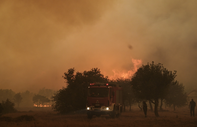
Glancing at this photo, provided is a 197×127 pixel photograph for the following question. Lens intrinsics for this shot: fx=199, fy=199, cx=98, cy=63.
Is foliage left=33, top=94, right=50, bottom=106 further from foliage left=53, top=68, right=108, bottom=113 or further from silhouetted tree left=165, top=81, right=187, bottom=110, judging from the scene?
foliage left=53, top=68, right=108, bottom=113

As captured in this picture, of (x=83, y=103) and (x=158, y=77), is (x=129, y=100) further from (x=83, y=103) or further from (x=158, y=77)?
(x=158, y=77)

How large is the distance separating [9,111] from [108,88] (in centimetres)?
3426

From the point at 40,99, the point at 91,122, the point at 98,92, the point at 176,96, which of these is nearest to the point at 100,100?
the point at 98,92

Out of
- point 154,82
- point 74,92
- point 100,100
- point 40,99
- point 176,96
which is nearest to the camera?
point 100,100

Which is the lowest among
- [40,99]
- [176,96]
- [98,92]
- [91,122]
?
[40,99]

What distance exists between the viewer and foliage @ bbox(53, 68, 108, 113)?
3441cm

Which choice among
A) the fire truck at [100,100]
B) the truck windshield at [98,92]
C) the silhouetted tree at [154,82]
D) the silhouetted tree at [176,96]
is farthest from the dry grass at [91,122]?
the silhouetted tree at [176,96]

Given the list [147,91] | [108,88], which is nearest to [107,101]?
[108,88]

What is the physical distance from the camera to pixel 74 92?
34.8 metres

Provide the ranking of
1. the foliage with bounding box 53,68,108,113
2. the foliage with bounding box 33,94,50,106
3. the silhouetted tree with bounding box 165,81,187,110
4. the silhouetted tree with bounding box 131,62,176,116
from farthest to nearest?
the foliage with bounding box 33,94,50,106 < the silhouetted tree with bounding box 165,81,187,110 < the foliage with bounding box 53,68,108,113 < the silhouetted tree with bounding box 131,62,176,116

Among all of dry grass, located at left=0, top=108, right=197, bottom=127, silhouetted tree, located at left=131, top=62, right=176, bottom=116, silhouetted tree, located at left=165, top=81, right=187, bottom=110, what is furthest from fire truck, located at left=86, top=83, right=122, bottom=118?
silhouetted tree, located at left=165, top=81, right=187, bottom=110

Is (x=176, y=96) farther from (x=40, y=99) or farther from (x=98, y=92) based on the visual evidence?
(x=40, y=99)

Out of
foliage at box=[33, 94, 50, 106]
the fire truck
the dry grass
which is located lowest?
foliage at box=[33, 94, 50, 106]

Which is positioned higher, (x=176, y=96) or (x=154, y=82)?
(x=154, y=82)
